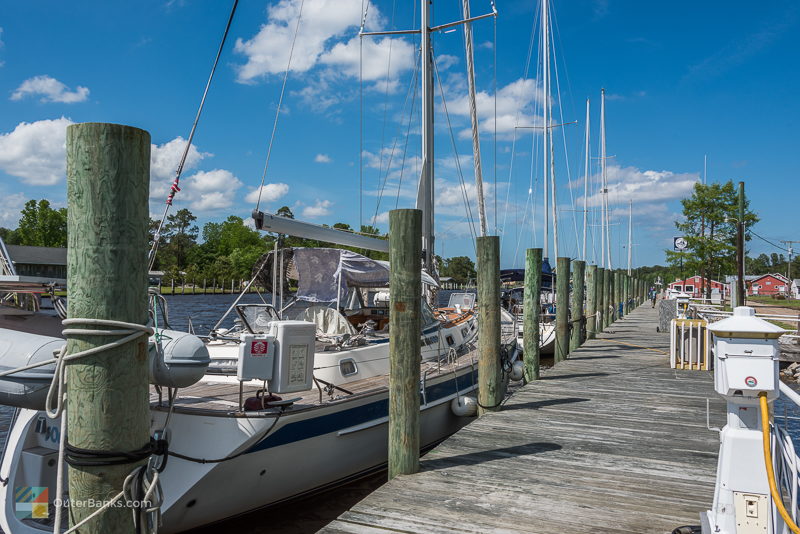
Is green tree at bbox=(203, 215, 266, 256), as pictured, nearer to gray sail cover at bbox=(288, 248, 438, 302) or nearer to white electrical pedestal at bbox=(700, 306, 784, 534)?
gray sail cover at bbox=(288, 248, 438, 302)

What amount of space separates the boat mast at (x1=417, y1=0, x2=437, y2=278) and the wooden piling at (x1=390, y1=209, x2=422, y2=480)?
6.14 meters

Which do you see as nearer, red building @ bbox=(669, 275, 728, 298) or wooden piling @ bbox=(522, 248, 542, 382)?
wooden piling @ bbox=(522, 248, 542, 382)

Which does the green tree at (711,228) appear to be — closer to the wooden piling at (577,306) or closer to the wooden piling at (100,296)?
the wooden piling at (577,306)

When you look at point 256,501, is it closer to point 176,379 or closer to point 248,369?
point 248,369

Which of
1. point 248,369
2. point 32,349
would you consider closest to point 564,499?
point 248,369

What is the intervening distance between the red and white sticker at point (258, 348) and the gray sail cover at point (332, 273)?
3531 mm

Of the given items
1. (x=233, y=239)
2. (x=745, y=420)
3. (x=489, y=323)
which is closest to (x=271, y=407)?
(x=489, y=323)

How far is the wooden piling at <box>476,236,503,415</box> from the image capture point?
25.2 ft

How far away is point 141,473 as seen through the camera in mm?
3086

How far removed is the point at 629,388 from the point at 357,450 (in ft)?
16.7

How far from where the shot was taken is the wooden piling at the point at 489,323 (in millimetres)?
7680

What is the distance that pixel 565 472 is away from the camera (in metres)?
5.53

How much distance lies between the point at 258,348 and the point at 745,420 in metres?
3.96

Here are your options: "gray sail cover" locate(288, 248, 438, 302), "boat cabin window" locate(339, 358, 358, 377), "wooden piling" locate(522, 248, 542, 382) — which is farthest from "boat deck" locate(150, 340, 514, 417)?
"wooden piling" locate(522, 248, 542, 382)
